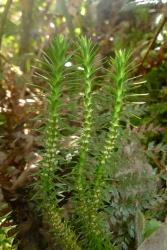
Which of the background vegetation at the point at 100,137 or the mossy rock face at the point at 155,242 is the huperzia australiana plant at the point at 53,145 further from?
the mossy rock face at the point at 155,242

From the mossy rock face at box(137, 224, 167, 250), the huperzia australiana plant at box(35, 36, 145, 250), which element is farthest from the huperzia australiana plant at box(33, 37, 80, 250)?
the mossy rock face at box(137, 224, 167, 250)

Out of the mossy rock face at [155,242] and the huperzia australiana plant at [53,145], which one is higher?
the huperzia australiana plant at [53,145]

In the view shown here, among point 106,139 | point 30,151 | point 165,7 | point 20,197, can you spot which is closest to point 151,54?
point 165,7

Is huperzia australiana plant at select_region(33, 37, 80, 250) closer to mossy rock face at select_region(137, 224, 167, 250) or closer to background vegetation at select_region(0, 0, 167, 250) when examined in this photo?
background vegetation at select_region(0, 0, 167, 250)

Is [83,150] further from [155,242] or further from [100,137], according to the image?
[155,242]

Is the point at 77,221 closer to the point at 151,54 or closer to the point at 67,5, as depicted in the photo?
the point at 151,54

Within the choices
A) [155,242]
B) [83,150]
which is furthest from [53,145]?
[155,242]

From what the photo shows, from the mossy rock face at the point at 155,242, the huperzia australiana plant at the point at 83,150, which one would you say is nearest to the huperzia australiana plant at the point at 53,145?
the huperzia australiana plant at the point at 83,150
